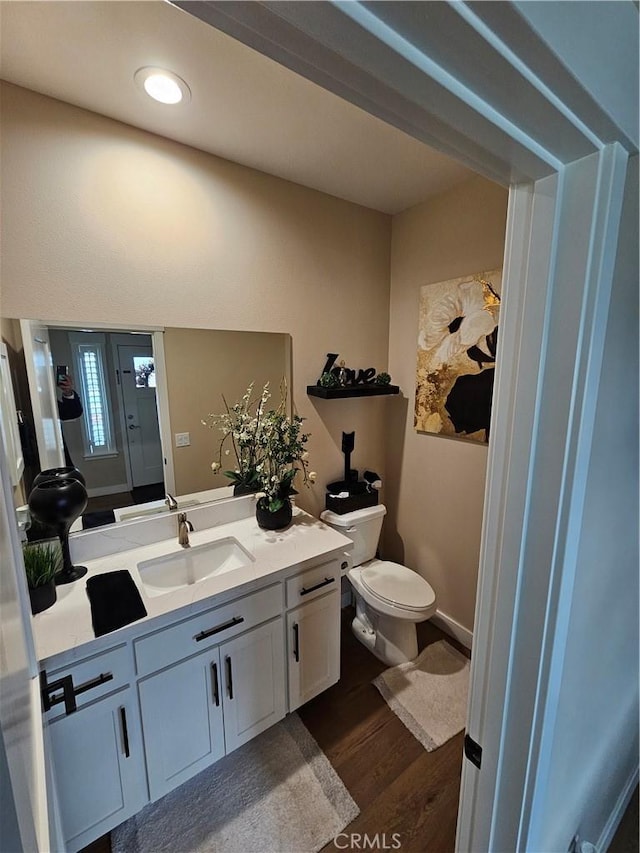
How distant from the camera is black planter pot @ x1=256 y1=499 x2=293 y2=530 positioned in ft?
5.72

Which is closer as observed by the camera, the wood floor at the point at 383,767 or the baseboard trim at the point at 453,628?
the wood floor at the point at 383,767

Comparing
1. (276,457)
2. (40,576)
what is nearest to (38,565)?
(40,576)

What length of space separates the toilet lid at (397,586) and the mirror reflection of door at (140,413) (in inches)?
49.4

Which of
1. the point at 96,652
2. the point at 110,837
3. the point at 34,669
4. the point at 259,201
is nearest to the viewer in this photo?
the point at 34,669

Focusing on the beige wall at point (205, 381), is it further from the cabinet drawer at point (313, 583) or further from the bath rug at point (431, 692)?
the bath rug at point (431, 692)

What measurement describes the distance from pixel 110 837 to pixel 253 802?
1.63 ft

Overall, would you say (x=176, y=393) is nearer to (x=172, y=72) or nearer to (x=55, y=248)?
(x=55, y=248)

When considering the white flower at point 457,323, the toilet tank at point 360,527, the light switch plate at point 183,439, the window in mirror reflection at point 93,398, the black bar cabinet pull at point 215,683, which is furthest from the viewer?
the toilet tank at point 360,527

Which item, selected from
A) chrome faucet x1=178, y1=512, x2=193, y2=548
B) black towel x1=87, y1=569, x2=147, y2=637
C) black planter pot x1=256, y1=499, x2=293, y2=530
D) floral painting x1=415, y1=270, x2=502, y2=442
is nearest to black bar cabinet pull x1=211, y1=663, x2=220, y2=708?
black towel x1=87, y1=569, x2=147, y2=637

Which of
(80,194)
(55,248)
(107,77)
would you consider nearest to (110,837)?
(55,248)

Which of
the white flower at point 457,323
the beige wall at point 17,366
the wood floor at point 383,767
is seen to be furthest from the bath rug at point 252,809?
the white flower at point 457,323

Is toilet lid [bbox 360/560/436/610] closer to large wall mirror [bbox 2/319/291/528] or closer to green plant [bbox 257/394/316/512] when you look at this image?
green plant [bbox 257/394/316/512]

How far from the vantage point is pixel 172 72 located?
1.17 meters

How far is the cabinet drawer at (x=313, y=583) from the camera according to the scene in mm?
1496
